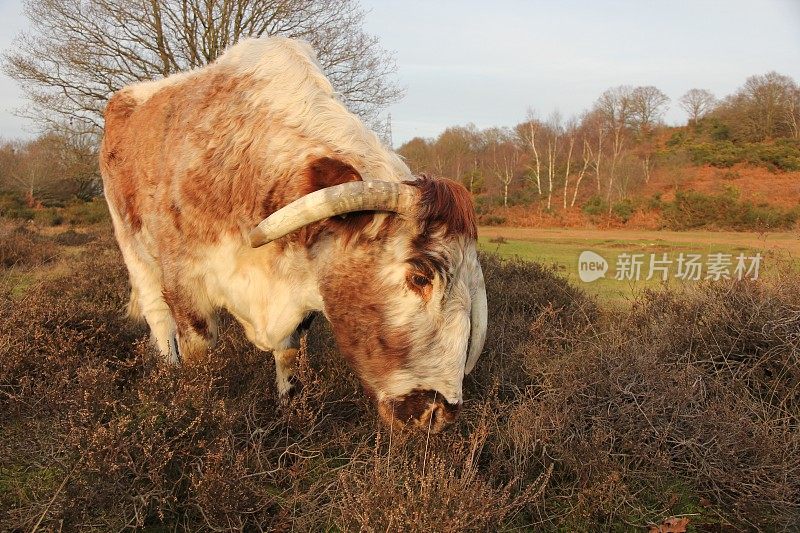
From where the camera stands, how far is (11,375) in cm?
418

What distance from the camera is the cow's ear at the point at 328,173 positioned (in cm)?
342

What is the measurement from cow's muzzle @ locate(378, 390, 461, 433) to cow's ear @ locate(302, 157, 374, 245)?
102cm

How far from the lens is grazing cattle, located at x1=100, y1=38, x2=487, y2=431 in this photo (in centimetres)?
324

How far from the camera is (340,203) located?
3.14 meters

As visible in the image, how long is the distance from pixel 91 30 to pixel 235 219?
18.4 meters

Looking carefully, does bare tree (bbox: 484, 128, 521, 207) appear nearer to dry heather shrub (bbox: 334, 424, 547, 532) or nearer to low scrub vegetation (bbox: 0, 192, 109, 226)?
low scrub vegetation (bbox: 0, 192, 109, 226)

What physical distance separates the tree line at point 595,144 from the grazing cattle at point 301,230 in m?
42.7

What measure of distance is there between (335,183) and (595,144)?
6716cm

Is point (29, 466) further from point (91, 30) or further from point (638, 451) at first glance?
point (91, 30)

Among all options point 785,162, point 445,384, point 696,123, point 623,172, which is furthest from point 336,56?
point 696,123

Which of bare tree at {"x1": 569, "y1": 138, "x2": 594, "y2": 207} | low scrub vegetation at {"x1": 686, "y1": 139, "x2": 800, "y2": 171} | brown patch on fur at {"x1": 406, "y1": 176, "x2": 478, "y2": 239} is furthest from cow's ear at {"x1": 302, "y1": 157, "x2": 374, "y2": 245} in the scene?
low scrub vegetation at {"x1": 686, "y1": 139, "x2": 800, "y2": 171}

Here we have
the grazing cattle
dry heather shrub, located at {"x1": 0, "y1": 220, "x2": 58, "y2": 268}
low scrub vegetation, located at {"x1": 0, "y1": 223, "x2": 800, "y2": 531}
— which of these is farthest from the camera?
dry heather shrub, located at {"x1": 0, "y1": 220, "x2": 58, "y2": 268}

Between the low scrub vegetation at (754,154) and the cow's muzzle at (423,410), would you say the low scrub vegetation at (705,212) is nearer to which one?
the low scrub vegetation at (754,154)

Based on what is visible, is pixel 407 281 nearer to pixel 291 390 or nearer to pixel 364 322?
pixel 364 322
